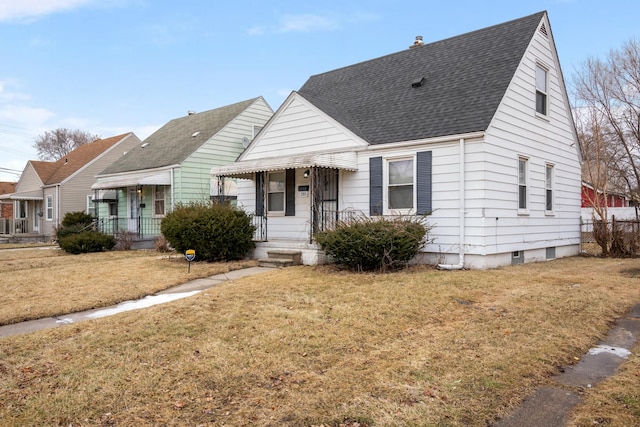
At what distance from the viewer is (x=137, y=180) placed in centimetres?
1839

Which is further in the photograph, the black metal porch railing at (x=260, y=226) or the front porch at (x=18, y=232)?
the front porch at (x=18, y=232)

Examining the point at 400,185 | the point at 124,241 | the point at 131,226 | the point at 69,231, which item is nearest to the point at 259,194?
the point at 400,185

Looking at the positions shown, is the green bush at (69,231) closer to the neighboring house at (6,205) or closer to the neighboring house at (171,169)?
the neighboring house at (171,169)

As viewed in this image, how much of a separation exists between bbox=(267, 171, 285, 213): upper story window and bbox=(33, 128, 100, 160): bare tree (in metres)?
40.5

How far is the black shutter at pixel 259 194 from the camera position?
13.1 meters

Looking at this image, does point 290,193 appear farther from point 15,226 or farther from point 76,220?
point 15,226

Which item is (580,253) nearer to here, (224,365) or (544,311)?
(544,311)

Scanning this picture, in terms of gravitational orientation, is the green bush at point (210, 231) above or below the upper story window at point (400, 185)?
below

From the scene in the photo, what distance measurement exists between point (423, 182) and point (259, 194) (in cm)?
507

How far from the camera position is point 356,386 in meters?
3.61

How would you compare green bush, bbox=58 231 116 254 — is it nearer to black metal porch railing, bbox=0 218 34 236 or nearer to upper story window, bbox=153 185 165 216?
upper story window, bbox=153 185 165 216

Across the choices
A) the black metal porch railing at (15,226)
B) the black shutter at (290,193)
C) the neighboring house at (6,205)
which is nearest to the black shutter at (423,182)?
the black shutter at (290,193)

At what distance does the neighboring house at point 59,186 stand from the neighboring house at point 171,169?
13.8 feet

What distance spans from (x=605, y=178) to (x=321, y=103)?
20.3 m
